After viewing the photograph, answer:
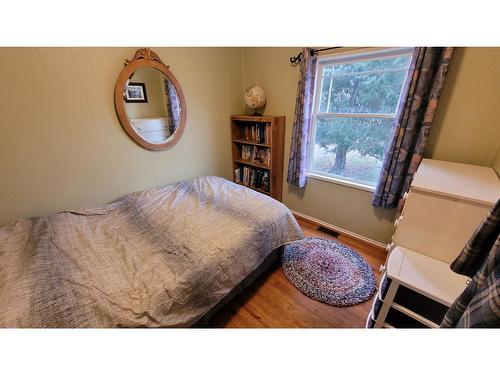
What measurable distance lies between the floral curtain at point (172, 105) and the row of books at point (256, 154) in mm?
986

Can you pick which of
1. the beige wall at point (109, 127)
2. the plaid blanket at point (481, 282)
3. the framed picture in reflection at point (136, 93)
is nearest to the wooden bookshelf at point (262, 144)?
the beige wall at point (109, 127)

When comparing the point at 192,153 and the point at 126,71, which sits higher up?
the point at 126,71

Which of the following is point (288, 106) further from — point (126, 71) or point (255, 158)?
point (126, 71)

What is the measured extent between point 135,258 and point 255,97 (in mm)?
2097

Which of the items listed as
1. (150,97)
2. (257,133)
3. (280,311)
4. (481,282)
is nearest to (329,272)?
(280,311)

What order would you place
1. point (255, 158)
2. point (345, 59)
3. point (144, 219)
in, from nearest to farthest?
point (144, 219), point (345, 59), point (255, 158)

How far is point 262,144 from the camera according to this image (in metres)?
2.44

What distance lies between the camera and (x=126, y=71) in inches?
65.9

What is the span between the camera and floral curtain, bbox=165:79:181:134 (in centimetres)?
198

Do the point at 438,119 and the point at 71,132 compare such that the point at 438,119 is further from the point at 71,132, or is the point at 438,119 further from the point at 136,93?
the point at 71,132

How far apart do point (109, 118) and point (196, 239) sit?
1.36 metres

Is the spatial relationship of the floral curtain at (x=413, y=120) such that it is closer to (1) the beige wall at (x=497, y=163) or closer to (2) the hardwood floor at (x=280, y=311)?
(1) the beige wall at (x=497, y=163)
